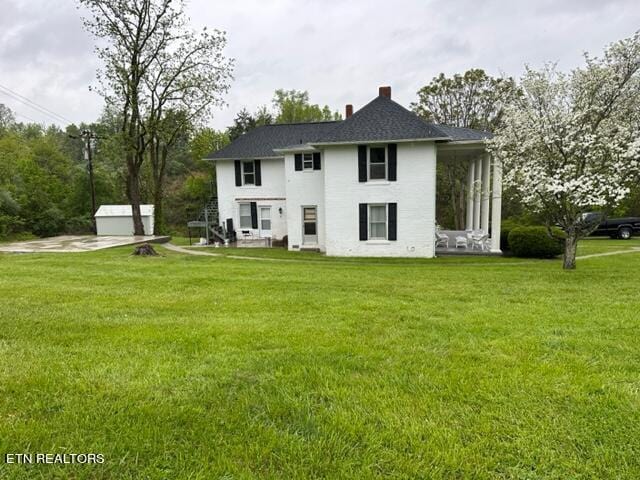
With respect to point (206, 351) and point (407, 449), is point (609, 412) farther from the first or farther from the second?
point (206, 351)

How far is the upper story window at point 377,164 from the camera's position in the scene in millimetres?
15617

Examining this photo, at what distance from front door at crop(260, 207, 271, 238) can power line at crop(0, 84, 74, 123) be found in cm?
1881

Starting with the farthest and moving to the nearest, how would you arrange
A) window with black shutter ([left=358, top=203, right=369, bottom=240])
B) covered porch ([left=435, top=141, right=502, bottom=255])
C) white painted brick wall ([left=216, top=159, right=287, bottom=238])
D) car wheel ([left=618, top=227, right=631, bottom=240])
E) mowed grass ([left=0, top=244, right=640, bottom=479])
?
car wheel ([left=618, top=227, right=631, bottom=240])
white painted brick wall ([left=216, top=159, right=287, bottom=238])
window with black shutter ([left=358, top=203, right=369, bottom=240])
covered porch ([left=435, top=141, right=502, bottom=255])
mowed grass ([left=0, top=244, right=640, bottom=479])

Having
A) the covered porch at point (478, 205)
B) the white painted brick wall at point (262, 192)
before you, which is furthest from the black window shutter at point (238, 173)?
the covered porch at point (478, 205)

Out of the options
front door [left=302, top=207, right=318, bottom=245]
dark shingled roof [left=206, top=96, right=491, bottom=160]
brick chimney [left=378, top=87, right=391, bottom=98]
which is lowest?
front door [left=302, top=207, right=318, bottom=245]

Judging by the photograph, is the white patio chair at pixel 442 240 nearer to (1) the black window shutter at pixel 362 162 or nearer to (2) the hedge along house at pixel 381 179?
(2) the hedge along house at pixel 381 179

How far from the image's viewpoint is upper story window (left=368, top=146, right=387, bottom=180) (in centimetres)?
1562

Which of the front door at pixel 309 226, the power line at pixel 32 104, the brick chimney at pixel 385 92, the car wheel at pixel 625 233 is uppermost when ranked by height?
the power line at pixel 32 104

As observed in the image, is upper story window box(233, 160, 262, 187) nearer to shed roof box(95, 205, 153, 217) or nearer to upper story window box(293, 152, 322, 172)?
upper story window box(293, 152, 322, 172)

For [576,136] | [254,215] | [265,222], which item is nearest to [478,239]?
[576,136]

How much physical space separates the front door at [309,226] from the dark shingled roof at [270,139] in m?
4.41

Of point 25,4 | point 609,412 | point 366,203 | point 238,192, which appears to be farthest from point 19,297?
point 238,192

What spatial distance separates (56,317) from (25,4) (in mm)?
15377

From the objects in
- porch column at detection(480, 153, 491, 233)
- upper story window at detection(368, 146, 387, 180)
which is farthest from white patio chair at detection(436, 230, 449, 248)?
upper story window at detection(368, 146, 387, 180)
